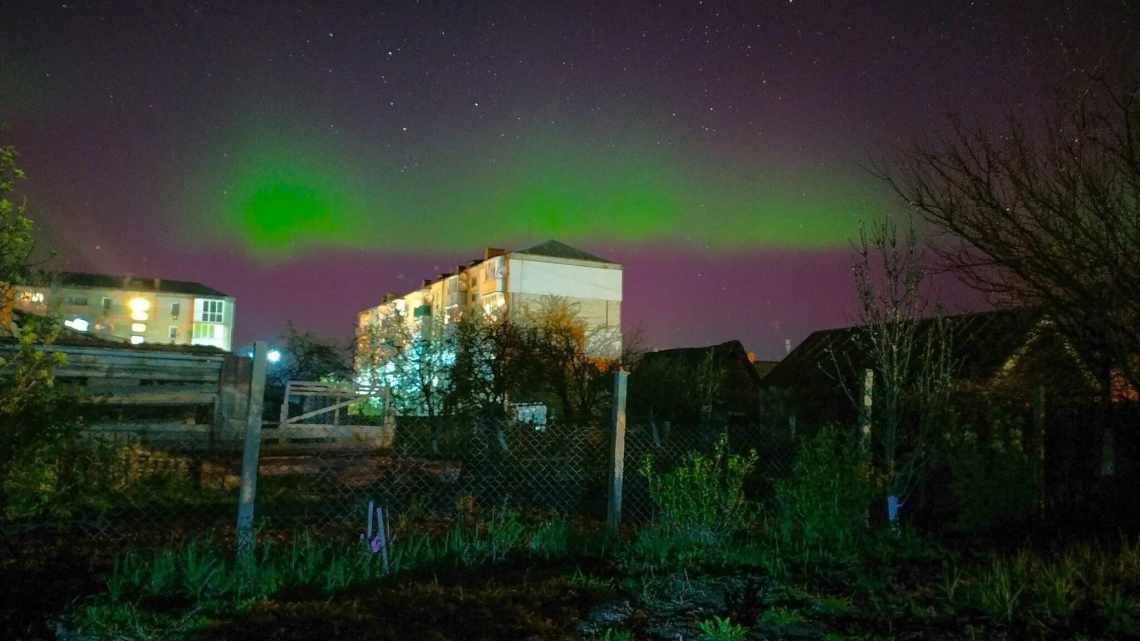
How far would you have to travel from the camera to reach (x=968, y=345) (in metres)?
14.8

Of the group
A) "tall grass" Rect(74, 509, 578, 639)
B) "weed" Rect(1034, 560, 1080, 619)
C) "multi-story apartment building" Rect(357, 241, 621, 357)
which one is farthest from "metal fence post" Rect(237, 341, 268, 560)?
"multi-story apartment building" Rect(357, 241, 621, 357)

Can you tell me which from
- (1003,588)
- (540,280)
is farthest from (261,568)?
(540,280)

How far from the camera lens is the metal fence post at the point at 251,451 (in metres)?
5.06

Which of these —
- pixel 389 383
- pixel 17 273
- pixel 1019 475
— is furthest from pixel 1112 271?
pixel 389 383

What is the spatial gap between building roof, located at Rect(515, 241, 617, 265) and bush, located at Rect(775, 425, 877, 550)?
5657 cm

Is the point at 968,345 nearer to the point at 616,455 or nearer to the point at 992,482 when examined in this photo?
the point at 992,482

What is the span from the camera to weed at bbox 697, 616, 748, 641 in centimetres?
381

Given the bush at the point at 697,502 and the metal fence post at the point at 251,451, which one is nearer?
the metal fence post at the point at 251,451

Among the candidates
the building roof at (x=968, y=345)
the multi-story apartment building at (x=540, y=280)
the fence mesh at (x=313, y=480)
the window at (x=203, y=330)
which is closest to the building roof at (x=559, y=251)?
the multi-story apartment building at (x=540, y=280)

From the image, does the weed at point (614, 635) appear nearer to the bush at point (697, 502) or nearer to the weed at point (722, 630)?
the weed at point (722, 630)

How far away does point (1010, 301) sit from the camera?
704 cm

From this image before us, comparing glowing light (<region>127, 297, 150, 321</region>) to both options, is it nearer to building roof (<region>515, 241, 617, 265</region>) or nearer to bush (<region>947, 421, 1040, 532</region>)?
building roof (<region>515, 241, 617, 265</region>)

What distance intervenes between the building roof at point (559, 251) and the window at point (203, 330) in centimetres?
4223

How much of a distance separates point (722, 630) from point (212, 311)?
306ft
